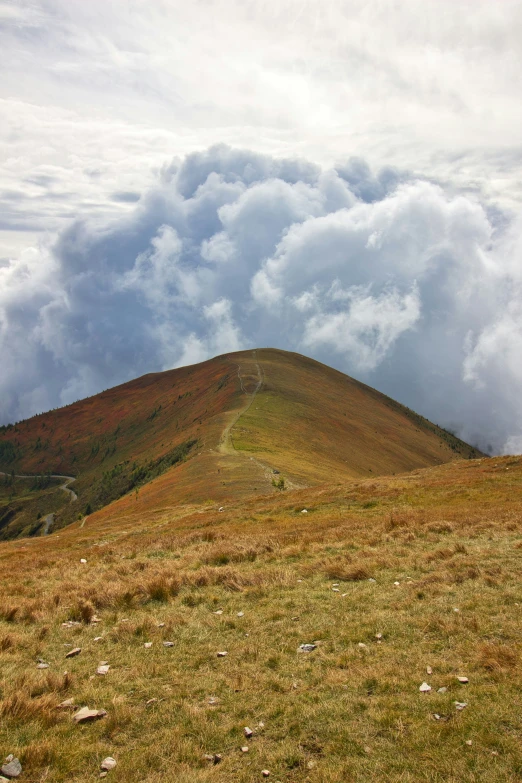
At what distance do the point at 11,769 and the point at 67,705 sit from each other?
67.4 inches

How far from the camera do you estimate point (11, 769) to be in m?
7.11

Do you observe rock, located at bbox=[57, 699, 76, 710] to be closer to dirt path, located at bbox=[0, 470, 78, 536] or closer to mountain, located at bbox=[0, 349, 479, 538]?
mountain, located at bbox=[0, 349, 479, 538]

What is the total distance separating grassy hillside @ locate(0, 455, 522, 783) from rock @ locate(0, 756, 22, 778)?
0.12 metres

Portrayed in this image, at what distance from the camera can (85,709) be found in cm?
855

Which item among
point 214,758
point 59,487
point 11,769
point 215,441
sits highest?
point 215,441

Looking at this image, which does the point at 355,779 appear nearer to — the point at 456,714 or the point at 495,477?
the point at 456,714

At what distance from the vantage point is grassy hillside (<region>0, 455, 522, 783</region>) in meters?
7.26

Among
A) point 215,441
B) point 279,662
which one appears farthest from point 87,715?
point 215,441

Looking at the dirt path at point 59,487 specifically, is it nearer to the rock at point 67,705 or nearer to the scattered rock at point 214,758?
the rock at point 67,705

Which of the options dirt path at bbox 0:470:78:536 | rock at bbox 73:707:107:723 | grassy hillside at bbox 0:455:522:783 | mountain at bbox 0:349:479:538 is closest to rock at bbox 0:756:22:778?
grassy hillside at bbox 0:455:522:783

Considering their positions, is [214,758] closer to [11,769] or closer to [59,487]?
[11,769]

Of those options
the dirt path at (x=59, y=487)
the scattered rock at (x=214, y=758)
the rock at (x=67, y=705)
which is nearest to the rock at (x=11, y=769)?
the rock at (x=67, y=705)

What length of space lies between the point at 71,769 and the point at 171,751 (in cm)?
138

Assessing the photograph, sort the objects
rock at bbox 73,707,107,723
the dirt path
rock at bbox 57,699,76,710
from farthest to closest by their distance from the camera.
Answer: the dirt path, rock at bbox 57,699,76,710, rock at bbox 73,707,107,723
